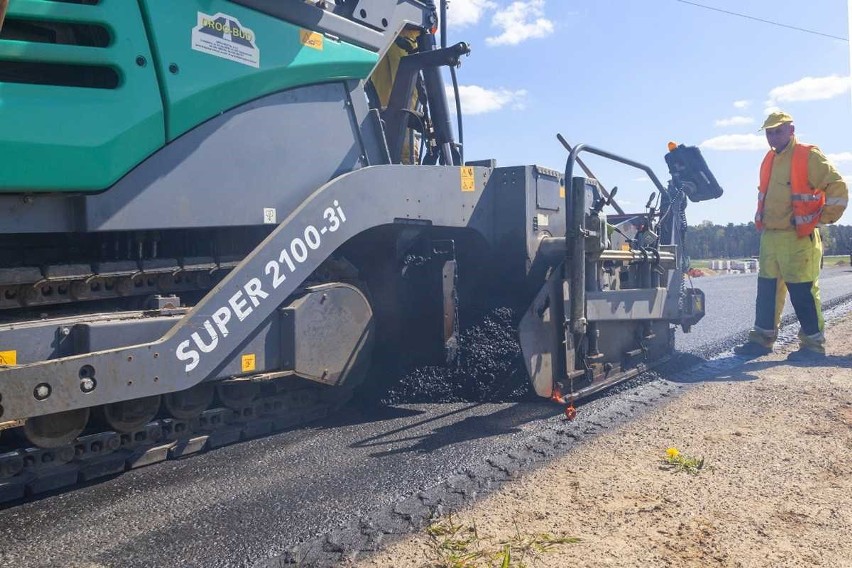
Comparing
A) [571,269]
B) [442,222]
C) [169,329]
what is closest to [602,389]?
[571,269]

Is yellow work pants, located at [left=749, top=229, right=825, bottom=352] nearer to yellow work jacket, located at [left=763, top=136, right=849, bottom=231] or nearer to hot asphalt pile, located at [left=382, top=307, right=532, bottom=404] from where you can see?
yellow work jacket, located at [left=763, top=136, right=849, bottom=231]

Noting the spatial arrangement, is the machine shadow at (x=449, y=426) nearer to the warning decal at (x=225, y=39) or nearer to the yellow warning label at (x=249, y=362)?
the yellow warning label at (x=249, y=362)

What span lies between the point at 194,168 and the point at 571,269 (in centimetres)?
267

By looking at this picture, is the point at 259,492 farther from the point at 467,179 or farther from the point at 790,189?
the point at 790,189

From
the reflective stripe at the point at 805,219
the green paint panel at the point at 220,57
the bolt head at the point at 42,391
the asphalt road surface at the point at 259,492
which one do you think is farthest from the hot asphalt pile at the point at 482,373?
the reflective stripe at the point at 805,219

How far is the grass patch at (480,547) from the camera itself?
244cm

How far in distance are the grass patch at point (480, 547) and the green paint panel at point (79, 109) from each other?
207 cm

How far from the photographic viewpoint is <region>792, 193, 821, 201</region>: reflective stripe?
6.88 metres

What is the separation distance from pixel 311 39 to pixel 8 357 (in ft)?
7.37

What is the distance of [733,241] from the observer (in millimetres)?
41938

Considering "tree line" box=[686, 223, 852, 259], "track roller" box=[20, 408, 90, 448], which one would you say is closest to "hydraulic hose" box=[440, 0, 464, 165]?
"track roller" box=[20, 408, 90, 448]

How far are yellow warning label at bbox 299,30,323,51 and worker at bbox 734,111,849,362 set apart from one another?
5.31 m

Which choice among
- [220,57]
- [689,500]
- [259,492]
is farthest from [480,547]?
[220,57]

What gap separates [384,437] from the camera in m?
4.15
